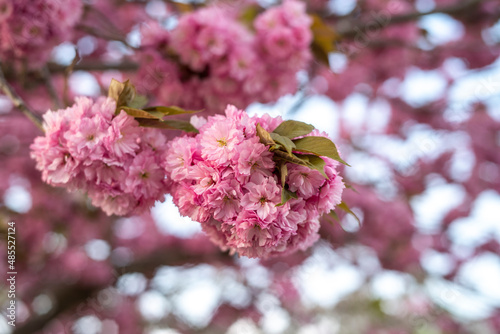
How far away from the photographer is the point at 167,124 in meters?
1.13

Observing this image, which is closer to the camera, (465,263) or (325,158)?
(325,158)

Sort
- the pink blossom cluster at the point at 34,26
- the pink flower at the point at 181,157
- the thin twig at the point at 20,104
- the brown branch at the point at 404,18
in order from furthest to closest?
the brown branch at the point at 404,18, the pink blossom cluster at the point at 34,26, the thin twig at the point at 20,104, the pink flower at the point at 181,157

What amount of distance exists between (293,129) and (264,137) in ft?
0.32

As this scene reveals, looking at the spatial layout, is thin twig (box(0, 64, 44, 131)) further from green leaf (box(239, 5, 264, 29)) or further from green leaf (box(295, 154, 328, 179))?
green leaf (box(239, 5, 264, 29))

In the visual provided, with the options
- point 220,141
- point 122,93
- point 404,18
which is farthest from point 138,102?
point 404,18

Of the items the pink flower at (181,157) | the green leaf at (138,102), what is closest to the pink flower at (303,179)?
the pink flower at (181,157)

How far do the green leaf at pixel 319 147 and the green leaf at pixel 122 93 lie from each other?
529mm

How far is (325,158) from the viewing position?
3.27ft

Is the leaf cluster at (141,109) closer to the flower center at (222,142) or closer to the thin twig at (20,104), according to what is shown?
the flower center at (222,142)

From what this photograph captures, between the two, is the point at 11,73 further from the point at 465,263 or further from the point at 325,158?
the point at 465,263

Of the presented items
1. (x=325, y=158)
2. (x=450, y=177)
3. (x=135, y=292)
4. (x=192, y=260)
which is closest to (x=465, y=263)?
(x=450, y=177)

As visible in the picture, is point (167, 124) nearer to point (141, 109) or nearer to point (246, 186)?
point (141, 109)

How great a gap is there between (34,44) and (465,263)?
→ 582 centimetres

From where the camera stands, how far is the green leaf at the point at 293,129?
976mm
